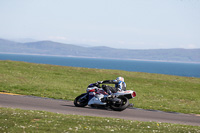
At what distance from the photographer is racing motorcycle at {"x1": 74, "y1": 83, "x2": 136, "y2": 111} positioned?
1658 cm

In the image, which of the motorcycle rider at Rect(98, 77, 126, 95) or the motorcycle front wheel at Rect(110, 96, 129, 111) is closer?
the motorcycle front wheel at Rect(110, 96, 129, 111)

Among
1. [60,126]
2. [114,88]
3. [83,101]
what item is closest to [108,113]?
[114,88]

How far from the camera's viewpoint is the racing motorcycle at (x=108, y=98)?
16.6 metres

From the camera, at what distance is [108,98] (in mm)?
16750

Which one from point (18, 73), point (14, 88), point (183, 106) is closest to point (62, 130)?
point (183, 106)

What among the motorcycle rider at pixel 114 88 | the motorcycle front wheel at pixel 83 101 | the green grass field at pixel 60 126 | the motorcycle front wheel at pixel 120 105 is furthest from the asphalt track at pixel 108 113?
the green grass field at pixel 60 126

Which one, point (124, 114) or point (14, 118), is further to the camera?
point (124, 114)

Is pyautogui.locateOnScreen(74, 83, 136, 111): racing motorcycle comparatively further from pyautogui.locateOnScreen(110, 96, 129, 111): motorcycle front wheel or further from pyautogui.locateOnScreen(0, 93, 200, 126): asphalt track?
pyautogui.locateOnScreen(0, 93, 200, 126): asphalt track

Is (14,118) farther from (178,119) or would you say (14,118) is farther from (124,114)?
(178,119)

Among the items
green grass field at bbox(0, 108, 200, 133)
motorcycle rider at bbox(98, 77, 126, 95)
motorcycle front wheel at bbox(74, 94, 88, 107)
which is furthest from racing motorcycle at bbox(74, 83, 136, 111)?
green grass field at bbox(0, 108, 200, 133)

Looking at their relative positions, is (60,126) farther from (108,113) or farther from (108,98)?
(108,98)

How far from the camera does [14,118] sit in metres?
11.2

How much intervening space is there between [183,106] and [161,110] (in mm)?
2708

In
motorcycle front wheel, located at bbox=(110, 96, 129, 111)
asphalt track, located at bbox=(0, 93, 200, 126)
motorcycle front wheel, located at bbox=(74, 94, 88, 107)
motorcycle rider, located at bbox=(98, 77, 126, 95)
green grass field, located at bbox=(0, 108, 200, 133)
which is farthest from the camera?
motorcycle front wheel, located at bbox=(74, 94, 88, 107)
